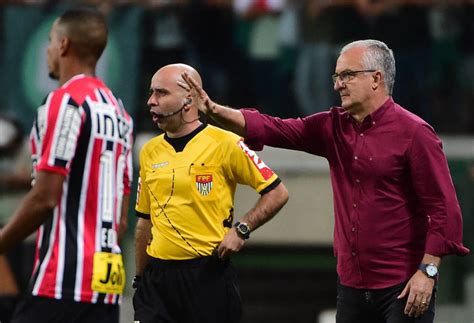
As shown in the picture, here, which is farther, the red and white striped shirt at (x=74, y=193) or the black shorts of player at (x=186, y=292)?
the black shorts of player at (x=186, y=292)

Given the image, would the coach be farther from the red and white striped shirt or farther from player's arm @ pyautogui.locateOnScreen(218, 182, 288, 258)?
the red and white striped shirt

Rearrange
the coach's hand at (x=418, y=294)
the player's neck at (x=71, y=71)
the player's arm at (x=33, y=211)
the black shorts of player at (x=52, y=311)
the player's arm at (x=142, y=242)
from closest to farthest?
the player's arm at (x=33, y=211), the black shorts of player at (x=52, y=311), the player's neck at (x=71, y=71), the coach's hand at (x=418, y=294), the player's arm at (x=142, y=242)

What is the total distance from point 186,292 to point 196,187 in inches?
24.1

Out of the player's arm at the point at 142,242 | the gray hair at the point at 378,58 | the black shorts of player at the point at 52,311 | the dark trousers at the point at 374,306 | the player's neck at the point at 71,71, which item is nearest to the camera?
the black shorts of player at the point at 52,311

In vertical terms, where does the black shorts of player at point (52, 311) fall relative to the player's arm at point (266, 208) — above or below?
below

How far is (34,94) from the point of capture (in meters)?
12.0

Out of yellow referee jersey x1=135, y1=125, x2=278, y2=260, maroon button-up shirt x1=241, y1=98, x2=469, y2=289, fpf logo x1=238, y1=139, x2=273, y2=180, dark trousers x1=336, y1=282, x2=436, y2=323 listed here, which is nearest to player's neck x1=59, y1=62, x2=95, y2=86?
maroon button-up shirt x1=241, y1=98, x2=469, y2=289

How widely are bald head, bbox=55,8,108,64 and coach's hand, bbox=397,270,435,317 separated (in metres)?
1.93

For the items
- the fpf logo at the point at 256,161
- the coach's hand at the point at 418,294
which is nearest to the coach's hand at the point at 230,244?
the fpf logo at the point at 256,161

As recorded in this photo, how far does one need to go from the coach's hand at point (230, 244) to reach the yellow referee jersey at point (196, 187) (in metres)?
0.07

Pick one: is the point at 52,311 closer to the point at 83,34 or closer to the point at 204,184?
the point at 83,34

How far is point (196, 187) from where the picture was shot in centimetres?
688

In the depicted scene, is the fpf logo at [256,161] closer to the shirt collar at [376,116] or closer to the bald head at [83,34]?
the shirt collar at [376,116]

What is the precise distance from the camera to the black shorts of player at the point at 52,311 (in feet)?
17.3
